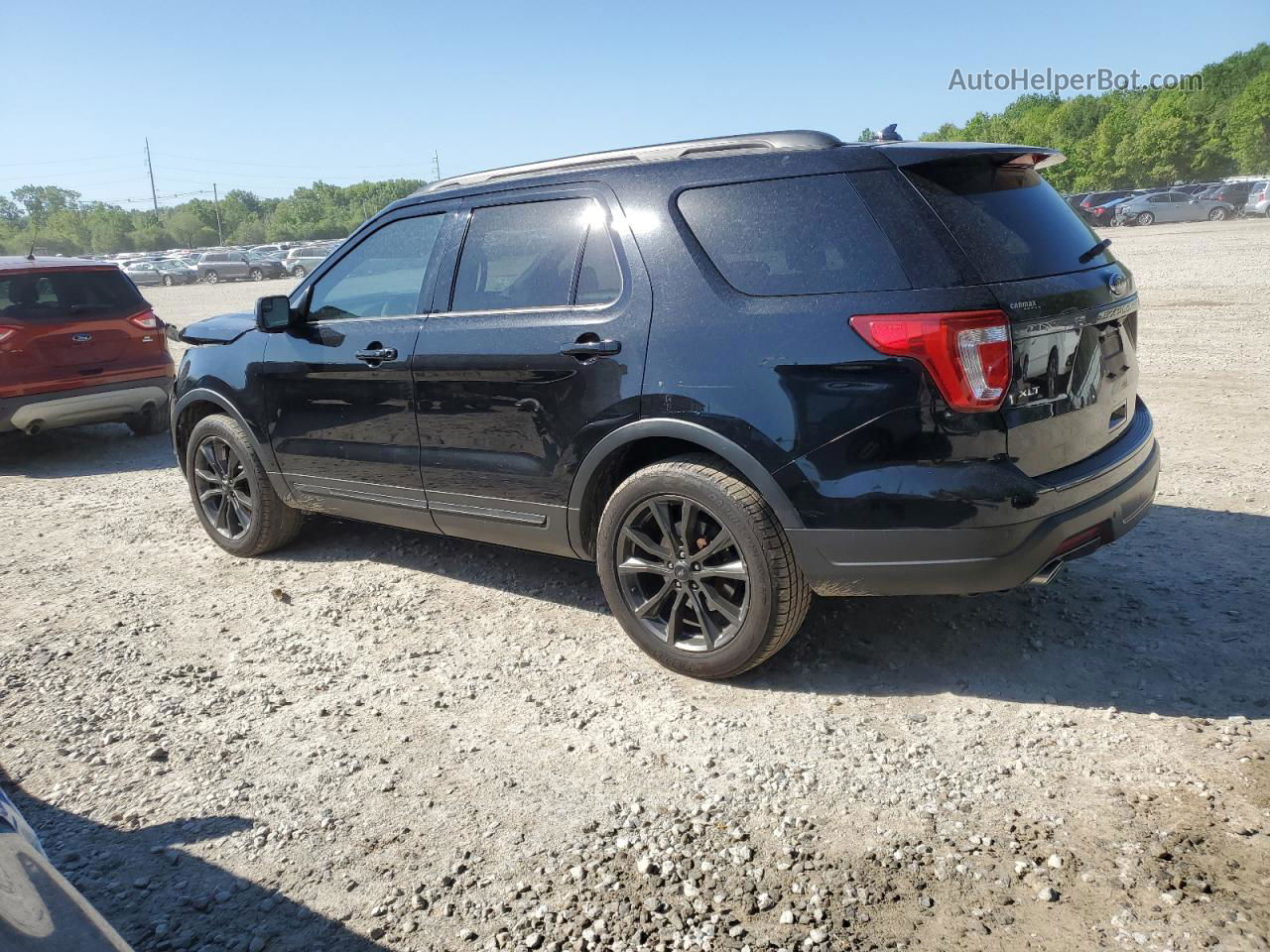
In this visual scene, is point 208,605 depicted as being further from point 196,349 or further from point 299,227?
point 299,227

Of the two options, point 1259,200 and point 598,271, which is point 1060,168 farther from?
point 598,271

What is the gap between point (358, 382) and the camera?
4797mm

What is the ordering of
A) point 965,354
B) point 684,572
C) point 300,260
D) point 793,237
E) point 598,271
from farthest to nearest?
point 300,260
point 598,271
point 684,572
point 793,237
point 965,354

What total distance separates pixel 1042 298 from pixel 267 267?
5074 cm

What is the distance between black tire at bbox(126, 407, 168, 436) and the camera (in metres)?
9.27

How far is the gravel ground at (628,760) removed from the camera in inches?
102

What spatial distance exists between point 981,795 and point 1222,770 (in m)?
0.75

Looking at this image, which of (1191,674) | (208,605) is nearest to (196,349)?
(208,605)

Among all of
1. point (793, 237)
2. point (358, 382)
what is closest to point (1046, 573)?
point (793, 237)

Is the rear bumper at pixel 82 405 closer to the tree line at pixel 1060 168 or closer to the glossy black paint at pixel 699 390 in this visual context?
the glossy black paint at pixel 699 390

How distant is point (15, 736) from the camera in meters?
3.75

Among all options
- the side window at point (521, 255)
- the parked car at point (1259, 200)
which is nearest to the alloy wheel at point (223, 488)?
the side window at point (521, 255)

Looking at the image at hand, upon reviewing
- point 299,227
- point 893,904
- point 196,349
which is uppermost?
point 299,227

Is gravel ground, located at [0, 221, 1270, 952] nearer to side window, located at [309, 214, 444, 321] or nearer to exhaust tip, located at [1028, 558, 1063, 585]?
exhaust tip, located at [1028, 558, 1063, 585]
